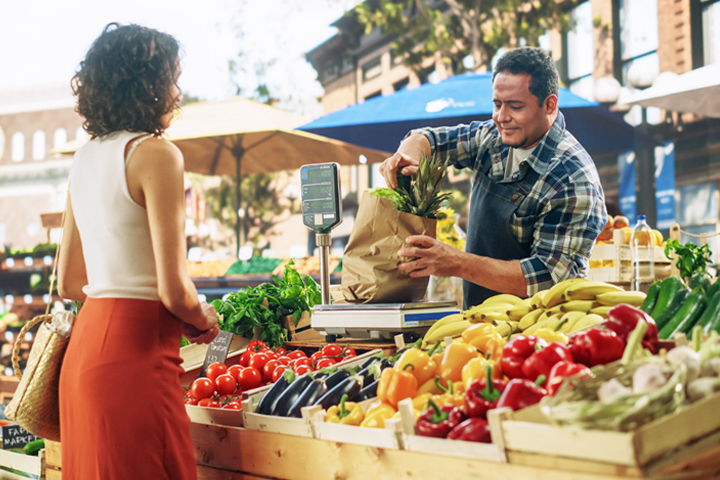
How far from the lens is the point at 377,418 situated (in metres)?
1.86

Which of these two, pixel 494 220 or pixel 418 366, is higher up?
pixel 494 220

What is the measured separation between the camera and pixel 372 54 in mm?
21031

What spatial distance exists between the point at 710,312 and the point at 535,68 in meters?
1.47

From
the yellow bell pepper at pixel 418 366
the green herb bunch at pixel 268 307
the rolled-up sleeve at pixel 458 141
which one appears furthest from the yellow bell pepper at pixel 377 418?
the rolled-up sleeve at pixel 458 141

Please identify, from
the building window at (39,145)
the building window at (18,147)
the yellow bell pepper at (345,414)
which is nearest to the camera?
the yellow bell pepper at (345,414)

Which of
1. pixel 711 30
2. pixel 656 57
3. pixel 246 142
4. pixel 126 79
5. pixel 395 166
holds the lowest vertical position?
pixel 395 166

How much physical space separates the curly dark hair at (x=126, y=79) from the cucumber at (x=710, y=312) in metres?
1.75

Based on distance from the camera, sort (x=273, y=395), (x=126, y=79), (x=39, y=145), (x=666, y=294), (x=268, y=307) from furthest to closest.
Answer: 1. (x=39, y=145)
2. (x=268, y=307)
3. (x=273, y=395)
4. (x=666, y=294)
5. (x=126, y=79)

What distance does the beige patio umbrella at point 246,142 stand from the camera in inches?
321

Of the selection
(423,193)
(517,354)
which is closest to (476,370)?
(517,354)

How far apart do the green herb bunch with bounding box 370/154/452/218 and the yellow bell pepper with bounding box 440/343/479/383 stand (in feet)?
2.79

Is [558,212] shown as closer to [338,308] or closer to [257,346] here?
[338,308]

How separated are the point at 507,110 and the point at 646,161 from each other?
838cm

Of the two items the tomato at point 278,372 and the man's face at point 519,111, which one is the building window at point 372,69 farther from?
the tomato at point 278,372
